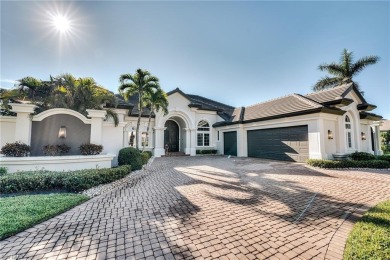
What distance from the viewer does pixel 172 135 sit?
2328cm

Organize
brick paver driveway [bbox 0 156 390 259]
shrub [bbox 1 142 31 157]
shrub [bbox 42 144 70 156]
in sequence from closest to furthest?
brick paver driveway [bbox 0 156 390 259] < shrub [bbox 1 142 31 157] < shrub [bbox 42 144 70 156]

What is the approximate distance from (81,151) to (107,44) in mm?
7152

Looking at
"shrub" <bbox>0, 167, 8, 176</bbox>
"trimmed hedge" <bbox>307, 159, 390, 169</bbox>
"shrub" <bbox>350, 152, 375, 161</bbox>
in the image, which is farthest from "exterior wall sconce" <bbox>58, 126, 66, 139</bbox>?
"shrub" <bbox>350, 152, 375, 161</bbox>

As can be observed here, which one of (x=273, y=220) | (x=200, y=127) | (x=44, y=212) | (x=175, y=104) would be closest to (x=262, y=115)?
(x=200, y=127)

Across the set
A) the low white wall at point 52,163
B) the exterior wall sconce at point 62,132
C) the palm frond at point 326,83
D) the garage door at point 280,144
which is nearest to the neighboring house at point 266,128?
the garage door at point 280,144

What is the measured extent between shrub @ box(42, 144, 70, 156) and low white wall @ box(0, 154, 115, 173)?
1.22 meters

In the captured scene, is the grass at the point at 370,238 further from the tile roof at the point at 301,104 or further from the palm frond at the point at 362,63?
the palm frond at the point at 362,63

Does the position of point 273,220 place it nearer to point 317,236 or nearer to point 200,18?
point 317,236

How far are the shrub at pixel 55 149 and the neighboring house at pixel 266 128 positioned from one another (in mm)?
941

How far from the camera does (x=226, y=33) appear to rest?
12.7 m

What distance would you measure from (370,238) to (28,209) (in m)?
8.36

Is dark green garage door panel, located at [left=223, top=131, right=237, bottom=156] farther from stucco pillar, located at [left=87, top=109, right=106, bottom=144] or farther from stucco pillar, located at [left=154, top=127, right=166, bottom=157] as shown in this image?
stucco pillar, located at [left=87, top=109, right=106, bottom=144]

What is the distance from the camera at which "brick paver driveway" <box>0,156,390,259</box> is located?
3123 mm

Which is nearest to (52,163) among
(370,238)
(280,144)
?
(370,238)
